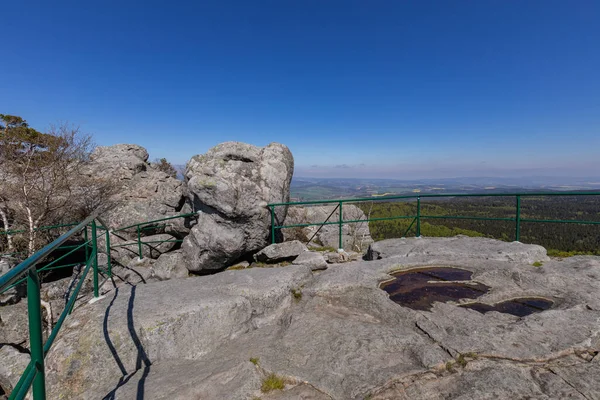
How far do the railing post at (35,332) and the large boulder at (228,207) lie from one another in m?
5.46

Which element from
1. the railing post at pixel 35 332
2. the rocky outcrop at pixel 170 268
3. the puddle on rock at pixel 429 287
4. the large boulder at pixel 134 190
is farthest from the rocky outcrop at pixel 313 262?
the large boulder at pixel 134 190

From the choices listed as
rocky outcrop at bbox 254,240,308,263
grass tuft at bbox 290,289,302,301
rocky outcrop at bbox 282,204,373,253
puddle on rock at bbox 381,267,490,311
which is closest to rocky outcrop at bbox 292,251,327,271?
rocky outcrop at bbox 254,240,308,263

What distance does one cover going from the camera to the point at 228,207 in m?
7.13

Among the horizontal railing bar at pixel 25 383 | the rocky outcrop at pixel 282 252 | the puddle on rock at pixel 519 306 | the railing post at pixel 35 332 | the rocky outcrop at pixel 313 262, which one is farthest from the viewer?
the rocky outcrop at pixel 282 252

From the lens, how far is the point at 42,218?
1118 centimetres

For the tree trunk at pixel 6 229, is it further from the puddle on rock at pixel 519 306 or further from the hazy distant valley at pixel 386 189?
the puddle on rock at pixel 519 306

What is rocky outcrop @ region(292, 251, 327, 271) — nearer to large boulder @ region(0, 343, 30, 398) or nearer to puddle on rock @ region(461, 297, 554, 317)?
puddle on rock @ region(461, 297, 554, 317)

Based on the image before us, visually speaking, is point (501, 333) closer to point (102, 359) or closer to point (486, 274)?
point (486, 274)

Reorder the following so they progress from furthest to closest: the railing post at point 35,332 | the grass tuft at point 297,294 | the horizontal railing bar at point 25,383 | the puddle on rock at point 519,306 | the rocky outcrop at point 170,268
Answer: the rocky outcrop at point 170,268 < the grass tuft at point 297,294 < the puddle on rock at point 519,306 < the railing post at point 35,332 < the horizontal railing bar at point 25,383

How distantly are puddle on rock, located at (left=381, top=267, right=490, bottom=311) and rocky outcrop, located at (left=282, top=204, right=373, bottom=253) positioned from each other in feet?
15.4

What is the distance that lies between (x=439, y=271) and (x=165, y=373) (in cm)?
444

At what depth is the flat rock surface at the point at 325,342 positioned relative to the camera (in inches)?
92.9

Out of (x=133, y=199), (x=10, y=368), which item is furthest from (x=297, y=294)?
(x=133, y=199)

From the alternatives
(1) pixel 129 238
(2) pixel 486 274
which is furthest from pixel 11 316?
(2) pixel 486 274
